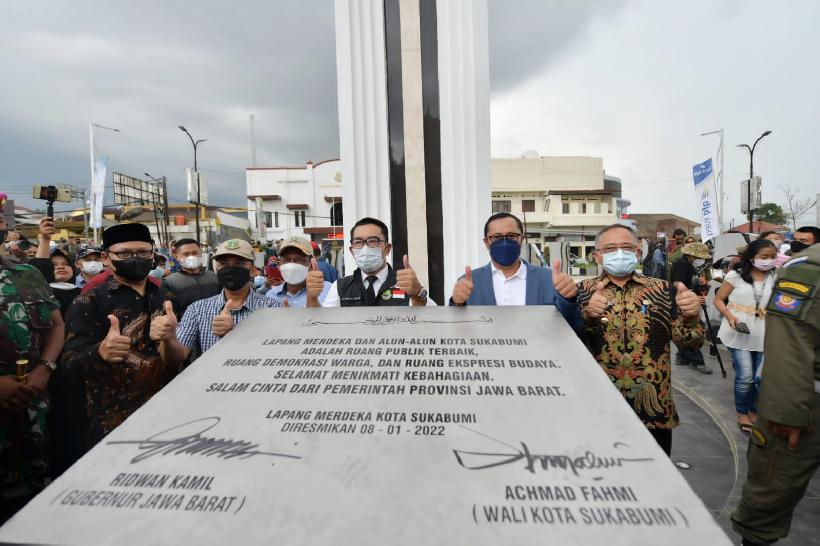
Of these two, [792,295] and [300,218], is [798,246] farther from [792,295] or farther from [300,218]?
[300,218]

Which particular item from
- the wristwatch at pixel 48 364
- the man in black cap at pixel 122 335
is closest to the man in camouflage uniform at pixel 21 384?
the wristwatch at pixel 48 364

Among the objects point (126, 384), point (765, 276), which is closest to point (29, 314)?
point (126, 384)

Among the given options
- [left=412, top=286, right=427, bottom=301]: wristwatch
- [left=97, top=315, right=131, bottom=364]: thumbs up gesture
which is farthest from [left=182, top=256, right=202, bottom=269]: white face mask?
[left=412, top=286, right=427, bottom=301]: wristwatch

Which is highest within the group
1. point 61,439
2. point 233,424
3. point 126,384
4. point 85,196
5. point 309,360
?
point 85,196

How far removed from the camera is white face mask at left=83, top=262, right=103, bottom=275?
540 centimetres

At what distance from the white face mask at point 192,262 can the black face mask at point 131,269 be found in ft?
8.28

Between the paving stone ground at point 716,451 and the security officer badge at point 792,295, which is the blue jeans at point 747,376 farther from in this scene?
the security officer badge at point 792,295

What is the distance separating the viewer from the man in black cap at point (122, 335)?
7.51 feet

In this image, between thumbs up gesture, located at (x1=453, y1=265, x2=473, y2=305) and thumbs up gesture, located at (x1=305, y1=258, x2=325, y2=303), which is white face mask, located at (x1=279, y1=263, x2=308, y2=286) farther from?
thumbs up gesture, located at (x1=453, y1=265, x2=473, y2=305)

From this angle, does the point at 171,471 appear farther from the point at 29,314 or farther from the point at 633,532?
the point at 29,314

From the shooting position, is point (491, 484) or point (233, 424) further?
point (233, 424)

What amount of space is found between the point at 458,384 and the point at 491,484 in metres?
0.39

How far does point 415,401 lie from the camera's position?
1.40m
